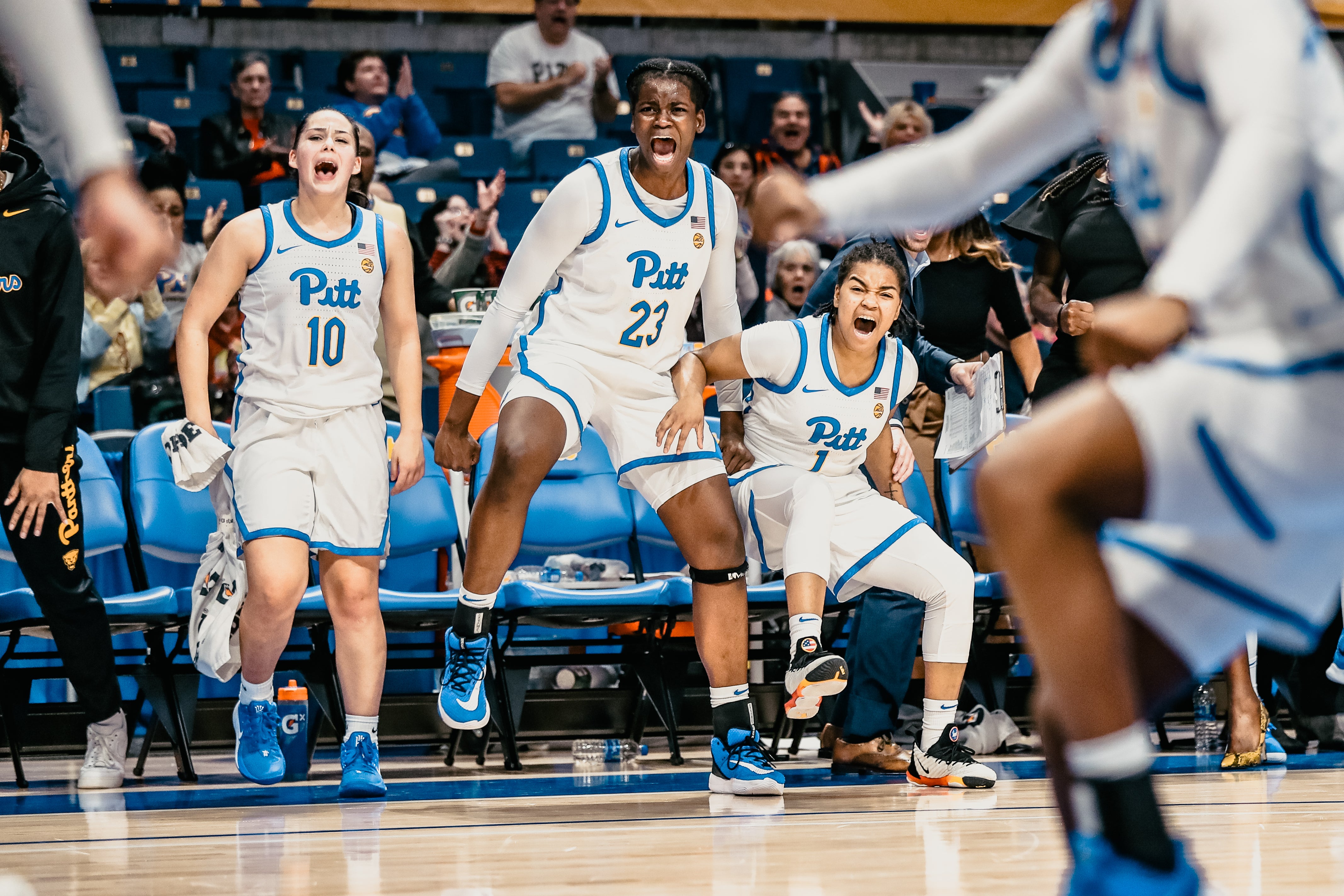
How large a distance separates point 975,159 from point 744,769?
252 centimetres

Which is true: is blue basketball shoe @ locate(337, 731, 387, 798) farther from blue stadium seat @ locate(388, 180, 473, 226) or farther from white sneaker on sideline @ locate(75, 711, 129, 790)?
blue stadium seat @ locate(388, 180, 473, 226)

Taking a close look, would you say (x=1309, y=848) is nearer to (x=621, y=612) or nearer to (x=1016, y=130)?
(x=1016, y=130)

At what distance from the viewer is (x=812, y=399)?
4.87 metres

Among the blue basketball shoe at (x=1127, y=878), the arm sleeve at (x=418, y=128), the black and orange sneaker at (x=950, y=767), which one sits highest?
the arm sleeve at (x=418, y=128)

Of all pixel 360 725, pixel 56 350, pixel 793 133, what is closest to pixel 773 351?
pixel 360 725

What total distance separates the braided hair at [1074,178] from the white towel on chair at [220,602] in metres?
3.04

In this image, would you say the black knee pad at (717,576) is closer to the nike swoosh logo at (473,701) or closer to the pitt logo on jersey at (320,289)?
the nike swoosh logo at (473,701)

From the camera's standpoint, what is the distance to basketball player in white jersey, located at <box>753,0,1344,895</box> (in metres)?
1.65

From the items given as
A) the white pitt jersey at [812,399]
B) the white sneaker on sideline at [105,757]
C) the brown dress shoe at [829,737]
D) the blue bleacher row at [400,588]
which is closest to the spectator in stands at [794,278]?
the blue bleacher row at [400,588]

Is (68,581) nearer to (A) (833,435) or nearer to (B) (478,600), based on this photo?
(B) (478,600)

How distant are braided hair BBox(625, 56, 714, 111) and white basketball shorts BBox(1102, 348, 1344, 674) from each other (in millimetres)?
2999

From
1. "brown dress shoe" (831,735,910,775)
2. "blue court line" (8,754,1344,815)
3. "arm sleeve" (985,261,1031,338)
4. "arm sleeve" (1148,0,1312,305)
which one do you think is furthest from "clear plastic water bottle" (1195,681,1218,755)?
"arm sleeve" (1148,0,1312,305)

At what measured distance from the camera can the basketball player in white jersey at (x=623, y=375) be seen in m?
4.35

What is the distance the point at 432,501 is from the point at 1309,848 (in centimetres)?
384
